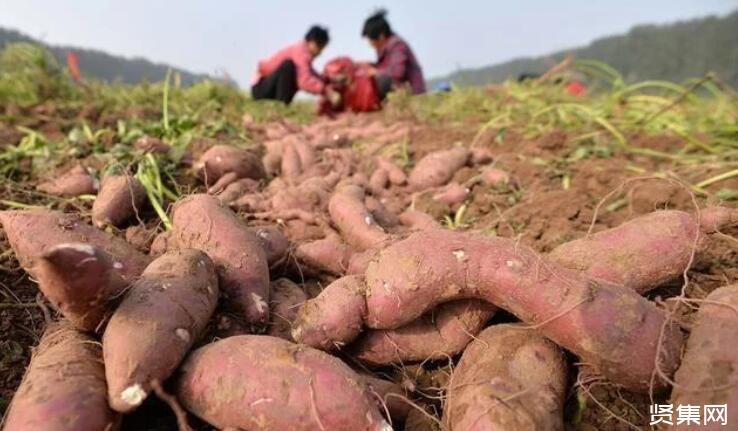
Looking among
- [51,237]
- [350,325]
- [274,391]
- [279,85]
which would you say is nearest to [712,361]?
[350,325]

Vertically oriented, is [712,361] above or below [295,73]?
below

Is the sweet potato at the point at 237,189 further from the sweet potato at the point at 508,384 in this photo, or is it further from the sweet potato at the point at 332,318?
the sweet potato at the point at 508,384

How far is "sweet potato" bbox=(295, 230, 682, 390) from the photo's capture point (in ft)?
3.84

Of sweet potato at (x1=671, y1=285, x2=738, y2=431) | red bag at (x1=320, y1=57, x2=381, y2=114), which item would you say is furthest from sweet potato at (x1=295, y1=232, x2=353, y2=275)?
red bag at (x1=320, y1=57, x2=381, y2=114)

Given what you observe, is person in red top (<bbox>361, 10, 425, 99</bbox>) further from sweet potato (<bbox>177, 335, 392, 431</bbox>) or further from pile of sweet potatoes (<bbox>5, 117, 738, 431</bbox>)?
sweet potato (<bbox>177, 335, 392, 431</bbox>)

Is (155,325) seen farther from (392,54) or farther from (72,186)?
(392,54)

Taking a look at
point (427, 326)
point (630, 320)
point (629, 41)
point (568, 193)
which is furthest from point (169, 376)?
point (629, 41)

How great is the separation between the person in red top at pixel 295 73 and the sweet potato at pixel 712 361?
537 cm

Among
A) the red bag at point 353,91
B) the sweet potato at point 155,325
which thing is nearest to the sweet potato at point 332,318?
the sweet potato at point 155,325

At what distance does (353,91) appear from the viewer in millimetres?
5840

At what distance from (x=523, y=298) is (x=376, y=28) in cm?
636

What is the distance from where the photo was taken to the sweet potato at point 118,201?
1.89m

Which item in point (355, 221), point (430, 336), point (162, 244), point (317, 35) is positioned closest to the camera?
point (430, 336)

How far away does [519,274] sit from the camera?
1.28m
